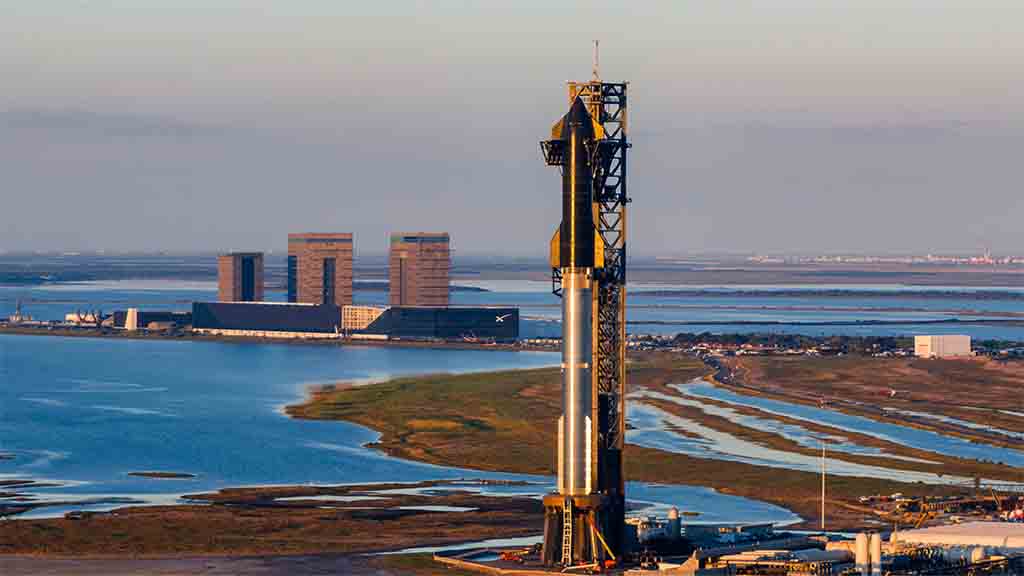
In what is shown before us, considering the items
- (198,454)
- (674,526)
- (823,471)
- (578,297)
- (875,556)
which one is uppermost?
(578,297)

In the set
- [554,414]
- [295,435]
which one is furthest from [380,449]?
[554,414]

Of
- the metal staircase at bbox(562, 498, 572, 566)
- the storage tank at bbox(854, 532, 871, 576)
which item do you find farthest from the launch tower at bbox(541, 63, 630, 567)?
the storage tank at bbox(854, 532, 871, 576)

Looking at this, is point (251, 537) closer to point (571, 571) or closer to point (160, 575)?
point (160, 575)

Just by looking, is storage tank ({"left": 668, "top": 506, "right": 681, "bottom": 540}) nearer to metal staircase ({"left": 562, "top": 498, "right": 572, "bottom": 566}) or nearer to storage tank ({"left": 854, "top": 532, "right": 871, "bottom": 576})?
metal staircase ({"left": 562, "top": 498, "right": 572, "bottom": 566})

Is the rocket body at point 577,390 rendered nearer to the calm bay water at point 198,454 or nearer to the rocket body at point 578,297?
the rocket body at point 578,297

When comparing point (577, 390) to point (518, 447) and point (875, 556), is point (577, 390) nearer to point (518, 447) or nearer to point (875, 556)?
point (875, 556)

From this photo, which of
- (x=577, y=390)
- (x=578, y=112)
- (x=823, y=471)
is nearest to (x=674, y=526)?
(x=577, y=390)
